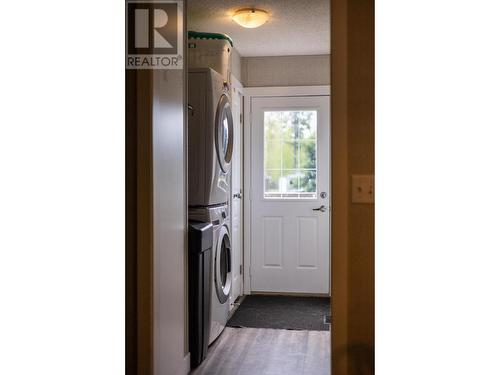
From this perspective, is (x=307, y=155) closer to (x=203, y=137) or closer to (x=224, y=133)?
(x=224, y=133)

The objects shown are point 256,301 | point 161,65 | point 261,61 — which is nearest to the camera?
point 161,65

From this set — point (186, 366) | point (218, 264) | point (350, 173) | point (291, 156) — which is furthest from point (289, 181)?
point (350, 173)

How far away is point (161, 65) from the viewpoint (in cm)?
Result: 206

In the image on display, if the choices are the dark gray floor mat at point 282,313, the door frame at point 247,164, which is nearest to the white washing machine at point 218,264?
the dark gray floor mat at point 282,313

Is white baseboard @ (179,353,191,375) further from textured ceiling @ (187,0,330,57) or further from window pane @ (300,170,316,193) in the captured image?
window pane @ (300,170,316,193)

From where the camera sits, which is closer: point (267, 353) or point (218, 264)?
point (267, 353)

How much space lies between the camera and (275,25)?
3.59 m

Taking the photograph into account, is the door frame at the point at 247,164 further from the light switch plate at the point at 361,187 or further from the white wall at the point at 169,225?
the light switch plate at the point at 361,187

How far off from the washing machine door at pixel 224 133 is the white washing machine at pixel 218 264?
0.33m

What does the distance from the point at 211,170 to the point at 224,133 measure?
1.42 ft
